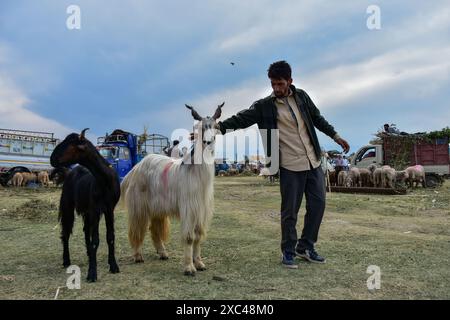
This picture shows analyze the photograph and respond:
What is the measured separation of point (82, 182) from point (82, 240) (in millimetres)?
2160

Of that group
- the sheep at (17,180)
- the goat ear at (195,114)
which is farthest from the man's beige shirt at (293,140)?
the sheep at (17,180)

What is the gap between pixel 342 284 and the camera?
13.6ft

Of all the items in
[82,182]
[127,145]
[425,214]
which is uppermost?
[127,145]

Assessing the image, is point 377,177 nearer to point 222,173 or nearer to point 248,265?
point 248,265

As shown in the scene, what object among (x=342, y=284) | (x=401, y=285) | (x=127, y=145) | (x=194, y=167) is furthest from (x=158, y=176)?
(x=127, y=145)

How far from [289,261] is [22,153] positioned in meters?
22.6

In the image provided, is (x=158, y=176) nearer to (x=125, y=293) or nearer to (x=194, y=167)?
(x=194, y=167)

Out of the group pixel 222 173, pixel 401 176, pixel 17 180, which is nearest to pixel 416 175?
pixel 401 176

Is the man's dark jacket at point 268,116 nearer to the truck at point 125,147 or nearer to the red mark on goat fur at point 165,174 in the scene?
the red mark on goat fur at point 165,174

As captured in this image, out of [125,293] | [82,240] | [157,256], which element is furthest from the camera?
[82,240]

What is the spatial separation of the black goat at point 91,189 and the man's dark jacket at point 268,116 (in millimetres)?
1555

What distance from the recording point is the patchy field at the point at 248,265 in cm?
391

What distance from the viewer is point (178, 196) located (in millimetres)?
5102
